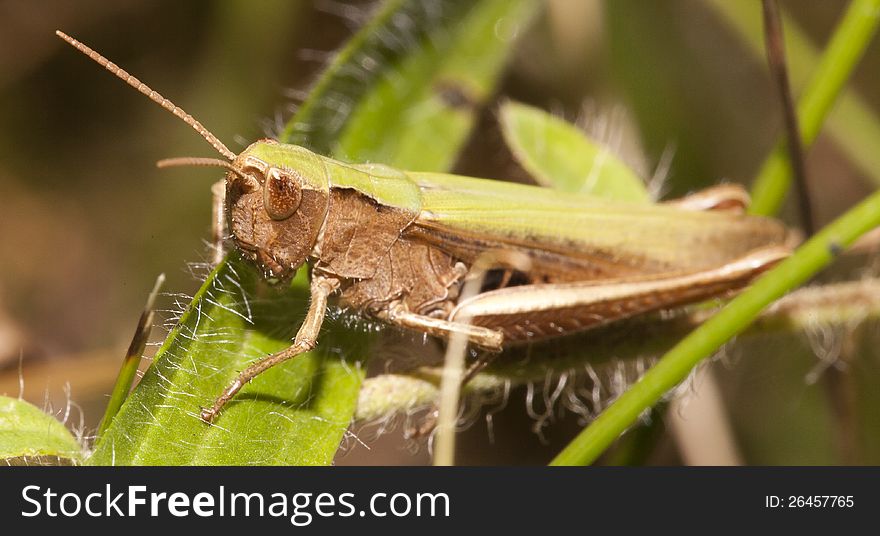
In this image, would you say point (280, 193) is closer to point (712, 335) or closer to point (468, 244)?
point (468, 244)

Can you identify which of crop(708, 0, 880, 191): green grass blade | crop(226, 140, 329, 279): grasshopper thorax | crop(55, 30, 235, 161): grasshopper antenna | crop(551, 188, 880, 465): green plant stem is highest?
crop(708, 0, 880, 191): green grass blade

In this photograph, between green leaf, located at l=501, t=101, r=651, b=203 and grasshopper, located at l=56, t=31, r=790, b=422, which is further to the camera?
green leaf, located at l=501, t=101, r=651, b=203

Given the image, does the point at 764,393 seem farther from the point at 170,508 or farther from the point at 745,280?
the point at 170,508

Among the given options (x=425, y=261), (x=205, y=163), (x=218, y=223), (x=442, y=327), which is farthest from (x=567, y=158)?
(x=205, y=163)

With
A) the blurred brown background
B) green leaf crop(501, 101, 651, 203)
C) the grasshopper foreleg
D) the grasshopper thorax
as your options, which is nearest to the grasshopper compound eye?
the grasshopper thorax

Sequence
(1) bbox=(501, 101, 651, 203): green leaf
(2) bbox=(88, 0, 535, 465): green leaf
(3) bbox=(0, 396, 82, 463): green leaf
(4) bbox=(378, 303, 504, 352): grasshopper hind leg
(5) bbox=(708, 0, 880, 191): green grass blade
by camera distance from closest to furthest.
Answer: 1. (3) bbox=(0, 396, 82, 463): green leaf
2. (2) bbox=(88, 0, 535, 465): green leaf
3. (4) bbox=(378, 303, 504, 352): grasshopper hind leg
4. (1) bbox=(501, 101, 651, 203): green leaf
5. (5) bbox=(708, 0, 880, 191): green grass blade

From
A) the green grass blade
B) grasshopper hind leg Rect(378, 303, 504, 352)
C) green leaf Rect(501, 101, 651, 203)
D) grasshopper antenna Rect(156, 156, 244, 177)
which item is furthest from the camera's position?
the green grass blade

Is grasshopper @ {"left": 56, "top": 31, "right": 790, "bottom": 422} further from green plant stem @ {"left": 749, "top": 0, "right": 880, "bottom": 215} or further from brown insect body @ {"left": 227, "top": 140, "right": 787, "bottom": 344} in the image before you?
green plant stem @ {"left": 749, "top": 0, "right": 880, "bottom": 215}

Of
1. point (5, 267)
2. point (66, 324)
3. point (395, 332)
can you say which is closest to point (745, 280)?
point (395, 332)

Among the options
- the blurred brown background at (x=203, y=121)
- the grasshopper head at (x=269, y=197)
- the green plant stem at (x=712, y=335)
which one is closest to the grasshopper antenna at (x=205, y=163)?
the grasshopper head at (x=269, y=197)
